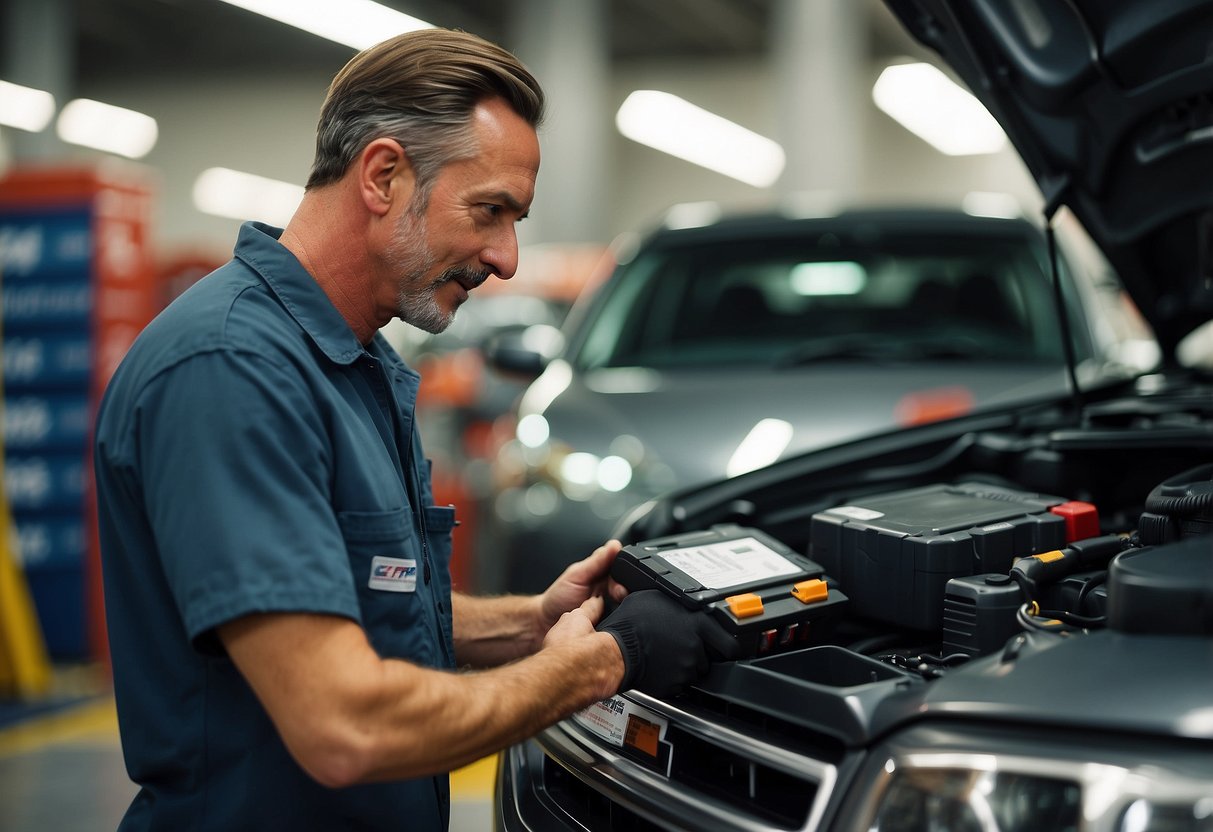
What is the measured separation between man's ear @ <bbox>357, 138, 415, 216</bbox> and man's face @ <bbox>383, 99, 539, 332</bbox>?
0.08ft

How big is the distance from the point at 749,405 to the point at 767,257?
0.78 metres

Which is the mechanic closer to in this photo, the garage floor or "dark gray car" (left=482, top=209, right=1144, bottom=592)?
"dark gray car" (left=482, top=209, right=1144, bottom=592)

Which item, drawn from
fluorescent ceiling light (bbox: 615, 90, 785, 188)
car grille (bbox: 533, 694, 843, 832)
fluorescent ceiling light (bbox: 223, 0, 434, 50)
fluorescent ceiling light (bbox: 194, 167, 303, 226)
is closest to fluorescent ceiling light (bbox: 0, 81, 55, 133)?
fluorescent ceiling light (bbox: 223, 0, 434, 50)

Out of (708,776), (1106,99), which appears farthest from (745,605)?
(1106,99)

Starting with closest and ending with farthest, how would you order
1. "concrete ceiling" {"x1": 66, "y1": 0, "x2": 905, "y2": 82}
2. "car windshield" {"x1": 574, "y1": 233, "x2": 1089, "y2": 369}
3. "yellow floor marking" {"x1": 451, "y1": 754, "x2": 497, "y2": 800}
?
"yellow floor marking" {"x1": 451, "y1": 754, "x2": 497, "y2": 800} → "car windshield" {"x1": 574, "y1": 233, "x2": 1089, "y2": 369} → "concrete ceiling" {"x1": 66, "y1": 0, "x2": 905, "y2": 82}

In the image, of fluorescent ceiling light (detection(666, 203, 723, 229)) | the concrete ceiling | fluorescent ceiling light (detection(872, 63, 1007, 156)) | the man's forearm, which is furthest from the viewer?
fluorescent ceiling light (detection(872, 63, 1007, 156))

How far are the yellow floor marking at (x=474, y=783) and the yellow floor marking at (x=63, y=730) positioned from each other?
44.7 inches

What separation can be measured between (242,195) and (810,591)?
1898 centimetres

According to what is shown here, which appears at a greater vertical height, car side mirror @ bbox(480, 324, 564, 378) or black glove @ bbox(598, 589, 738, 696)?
car side mirror @ bbox(480, 324, 564, 378)

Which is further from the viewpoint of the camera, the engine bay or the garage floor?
the garage floor

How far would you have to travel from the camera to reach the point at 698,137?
676 inches

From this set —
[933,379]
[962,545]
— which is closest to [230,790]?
[962,545]

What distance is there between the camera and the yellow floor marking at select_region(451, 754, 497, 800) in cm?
333

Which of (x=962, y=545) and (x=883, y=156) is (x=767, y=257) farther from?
(x=883, y=156)
